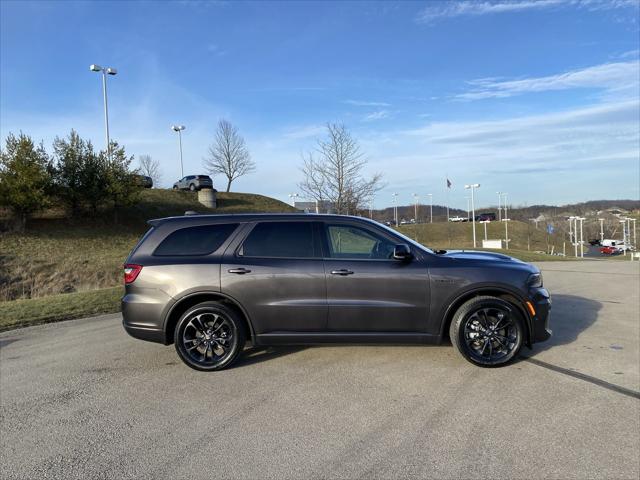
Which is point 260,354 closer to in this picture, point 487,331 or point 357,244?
point 357,244

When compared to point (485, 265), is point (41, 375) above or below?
below

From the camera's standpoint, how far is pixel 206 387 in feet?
14.8

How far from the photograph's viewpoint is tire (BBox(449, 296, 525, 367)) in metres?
4.83

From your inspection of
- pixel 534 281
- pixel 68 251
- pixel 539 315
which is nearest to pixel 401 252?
pixel 534 281

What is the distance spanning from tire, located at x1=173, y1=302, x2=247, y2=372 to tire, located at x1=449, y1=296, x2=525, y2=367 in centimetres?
237

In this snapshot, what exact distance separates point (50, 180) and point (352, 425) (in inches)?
1070

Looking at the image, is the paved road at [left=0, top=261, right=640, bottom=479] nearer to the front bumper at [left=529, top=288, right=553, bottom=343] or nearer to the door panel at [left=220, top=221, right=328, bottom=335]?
the front bumper at [left=529, top=288, right=553, bottom=343]

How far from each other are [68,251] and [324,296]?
21.9 meters

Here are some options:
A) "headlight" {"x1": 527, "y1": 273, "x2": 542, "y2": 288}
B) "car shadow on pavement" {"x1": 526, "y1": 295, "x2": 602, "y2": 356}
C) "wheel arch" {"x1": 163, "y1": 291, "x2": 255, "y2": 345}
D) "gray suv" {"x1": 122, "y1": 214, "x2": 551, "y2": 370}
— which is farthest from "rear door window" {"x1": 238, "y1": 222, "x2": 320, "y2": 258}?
"car shadow on pavement" {"x1": 526, "y1": 295, "x2": 602, "y2": 356}

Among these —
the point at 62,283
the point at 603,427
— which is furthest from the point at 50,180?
the point at 603,427

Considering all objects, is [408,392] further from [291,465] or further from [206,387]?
[206,387]

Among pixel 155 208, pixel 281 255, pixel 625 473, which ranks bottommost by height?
pixel 625 473

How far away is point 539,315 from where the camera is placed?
4887mm

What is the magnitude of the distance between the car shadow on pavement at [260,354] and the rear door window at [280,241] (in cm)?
125
